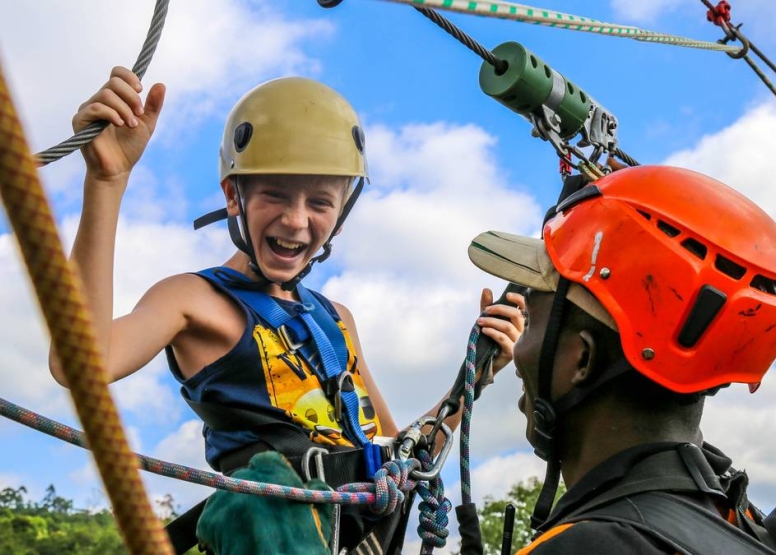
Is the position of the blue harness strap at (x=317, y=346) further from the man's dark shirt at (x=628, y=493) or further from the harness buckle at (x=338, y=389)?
the man's dark shirt at (x=628, y=493)

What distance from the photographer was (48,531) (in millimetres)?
20109

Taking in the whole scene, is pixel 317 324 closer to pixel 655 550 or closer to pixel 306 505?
pixel 306 505

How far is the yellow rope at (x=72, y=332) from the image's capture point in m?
0.73

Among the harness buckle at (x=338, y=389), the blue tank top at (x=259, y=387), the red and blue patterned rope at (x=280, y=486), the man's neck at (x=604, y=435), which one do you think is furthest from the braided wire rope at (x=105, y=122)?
the man's neck at (x=604, y=435)

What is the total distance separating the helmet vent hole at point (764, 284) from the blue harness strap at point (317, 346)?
1439mm

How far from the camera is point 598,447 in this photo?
2.41 metres

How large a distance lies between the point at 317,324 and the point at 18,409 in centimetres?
144

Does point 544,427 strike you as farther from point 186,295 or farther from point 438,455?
point 186,295

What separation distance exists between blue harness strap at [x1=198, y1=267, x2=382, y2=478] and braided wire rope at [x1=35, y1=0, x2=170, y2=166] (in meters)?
1.11

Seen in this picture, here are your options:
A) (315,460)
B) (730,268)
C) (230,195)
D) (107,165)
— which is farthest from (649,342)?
(230,195)

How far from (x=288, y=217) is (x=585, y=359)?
1487 mm

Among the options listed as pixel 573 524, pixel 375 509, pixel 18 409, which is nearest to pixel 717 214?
pixel 573 524

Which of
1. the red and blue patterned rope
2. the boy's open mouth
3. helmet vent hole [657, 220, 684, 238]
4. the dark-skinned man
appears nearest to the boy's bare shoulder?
the boy's open mouth

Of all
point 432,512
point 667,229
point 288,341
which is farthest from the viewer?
point 288,341
